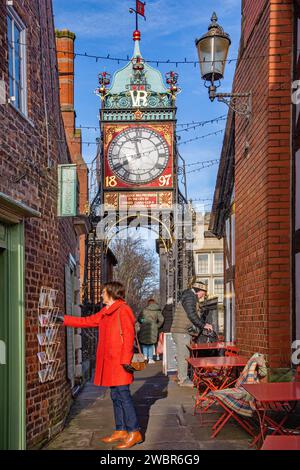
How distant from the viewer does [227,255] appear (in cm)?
1291

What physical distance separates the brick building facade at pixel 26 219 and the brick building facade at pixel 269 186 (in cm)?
260

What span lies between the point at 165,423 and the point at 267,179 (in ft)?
10.9

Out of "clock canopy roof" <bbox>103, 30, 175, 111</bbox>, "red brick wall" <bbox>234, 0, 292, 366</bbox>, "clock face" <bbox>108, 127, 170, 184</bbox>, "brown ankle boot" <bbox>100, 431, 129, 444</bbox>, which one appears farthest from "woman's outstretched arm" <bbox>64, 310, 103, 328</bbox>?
"clock canopy roof" <bbox>103, 30, 175, 111</bbox>

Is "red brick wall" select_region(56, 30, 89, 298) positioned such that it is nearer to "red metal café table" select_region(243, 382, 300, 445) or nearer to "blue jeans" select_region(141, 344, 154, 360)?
"blue jeans" select_region(141, 344, 154, 360)

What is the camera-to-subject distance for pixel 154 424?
7672 millimetres

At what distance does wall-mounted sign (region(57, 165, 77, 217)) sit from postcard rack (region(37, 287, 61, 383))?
1.02m

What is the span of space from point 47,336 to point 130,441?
148 cm

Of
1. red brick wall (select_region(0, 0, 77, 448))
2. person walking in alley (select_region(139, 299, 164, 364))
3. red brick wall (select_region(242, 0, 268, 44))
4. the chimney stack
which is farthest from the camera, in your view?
the chimney stack

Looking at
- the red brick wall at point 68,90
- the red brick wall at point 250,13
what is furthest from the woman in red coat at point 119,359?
the red brick wall at point 68,90

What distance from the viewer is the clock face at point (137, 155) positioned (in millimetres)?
20531

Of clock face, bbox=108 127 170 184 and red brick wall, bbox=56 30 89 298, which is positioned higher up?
red brick wall, bbox=56 30 89 298

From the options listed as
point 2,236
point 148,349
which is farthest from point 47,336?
point 148,349

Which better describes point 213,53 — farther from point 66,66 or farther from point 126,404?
point 66,66

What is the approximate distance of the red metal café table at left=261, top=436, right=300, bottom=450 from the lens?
3640 mm
